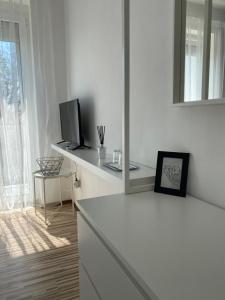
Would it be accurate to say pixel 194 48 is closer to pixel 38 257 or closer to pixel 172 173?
pixel 172 173

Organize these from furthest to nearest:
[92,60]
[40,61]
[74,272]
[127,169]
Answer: [40,61] → [92,60] → [74,272] → [127,169]

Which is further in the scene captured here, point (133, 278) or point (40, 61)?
point (40, 61)

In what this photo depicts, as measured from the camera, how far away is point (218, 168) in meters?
1.14

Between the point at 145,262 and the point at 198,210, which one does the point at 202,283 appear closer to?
the point at 145,262

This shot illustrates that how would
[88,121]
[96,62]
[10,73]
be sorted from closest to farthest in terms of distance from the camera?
[96,62]
[88,121]
[10,73]

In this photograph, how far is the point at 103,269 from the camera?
0.97m

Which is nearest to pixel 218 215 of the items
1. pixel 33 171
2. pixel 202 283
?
pixel 202 283

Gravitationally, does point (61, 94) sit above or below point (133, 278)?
above

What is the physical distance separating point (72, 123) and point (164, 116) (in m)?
1.41

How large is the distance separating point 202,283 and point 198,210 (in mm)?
495

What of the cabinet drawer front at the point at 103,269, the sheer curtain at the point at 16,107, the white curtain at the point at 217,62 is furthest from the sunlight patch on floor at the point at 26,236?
the white curtain at the point at 217,62

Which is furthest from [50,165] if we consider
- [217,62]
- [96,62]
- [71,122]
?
[217,62]

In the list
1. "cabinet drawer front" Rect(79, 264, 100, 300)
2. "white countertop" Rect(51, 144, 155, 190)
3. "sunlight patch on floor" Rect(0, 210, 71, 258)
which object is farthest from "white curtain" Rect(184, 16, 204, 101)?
"sunlight patch on floor" Rect(0, 210, 71, 258)

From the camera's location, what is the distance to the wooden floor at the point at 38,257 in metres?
1.74
